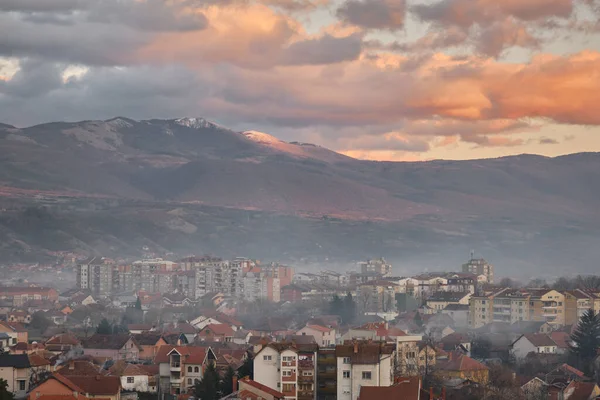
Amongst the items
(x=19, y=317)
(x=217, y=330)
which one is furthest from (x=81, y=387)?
(x=19, y=317)

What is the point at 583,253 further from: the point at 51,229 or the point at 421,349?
the point at 421,349

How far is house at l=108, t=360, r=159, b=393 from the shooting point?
126 ft

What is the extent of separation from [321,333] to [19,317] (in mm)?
25402

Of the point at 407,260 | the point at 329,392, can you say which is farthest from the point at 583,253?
the point at 329,392

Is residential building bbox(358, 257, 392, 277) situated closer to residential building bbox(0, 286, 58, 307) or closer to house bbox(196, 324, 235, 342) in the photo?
residential building bbox(0, 286, 58, 307)

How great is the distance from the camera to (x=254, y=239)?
191250 millimetres

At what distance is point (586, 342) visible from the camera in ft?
166

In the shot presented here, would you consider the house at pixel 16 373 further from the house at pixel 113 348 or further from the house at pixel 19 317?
the house at pixel 19 317

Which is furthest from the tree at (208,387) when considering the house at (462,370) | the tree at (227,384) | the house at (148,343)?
the house at (148,343)

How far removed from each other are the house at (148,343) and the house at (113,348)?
0.70ft

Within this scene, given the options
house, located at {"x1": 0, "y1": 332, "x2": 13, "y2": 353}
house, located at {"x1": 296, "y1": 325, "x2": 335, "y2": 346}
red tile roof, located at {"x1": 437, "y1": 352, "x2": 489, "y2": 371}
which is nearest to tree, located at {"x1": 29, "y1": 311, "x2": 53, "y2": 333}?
house, located at {"x1": 0, "y1": 332, "x2": 13, "y2": 353}

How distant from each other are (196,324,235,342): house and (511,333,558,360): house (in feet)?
40.9

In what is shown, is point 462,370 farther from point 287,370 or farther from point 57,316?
point 57,316

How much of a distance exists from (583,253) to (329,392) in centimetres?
16586
